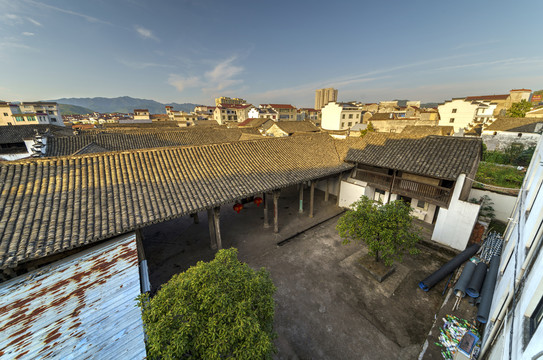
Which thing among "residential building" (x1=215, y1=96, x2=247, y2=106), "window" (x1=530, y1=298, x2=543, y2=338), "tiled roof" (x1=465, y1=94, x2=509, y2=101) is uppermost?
"residential building" (x1=215, y1=96, x2=247, y2=106)

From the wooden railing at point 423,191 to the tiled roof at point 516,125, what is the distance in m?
32.7

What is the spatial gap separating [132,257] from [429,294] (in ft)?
43.0

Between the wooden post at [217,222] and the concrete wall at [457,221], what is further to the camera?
the concrete wall at [457,221]

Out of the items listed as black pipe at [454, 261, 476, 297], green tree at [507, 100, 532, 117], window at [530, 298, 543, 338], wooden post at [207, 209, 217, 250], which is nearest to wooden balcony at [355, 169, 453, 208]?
black pipe at [454, 261, 476, 297]

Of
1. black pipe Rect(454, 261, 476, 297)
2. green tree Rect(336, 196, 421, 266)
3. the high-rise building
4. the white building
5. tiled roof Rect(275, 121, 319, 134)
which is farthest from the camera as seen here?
the high-rise building

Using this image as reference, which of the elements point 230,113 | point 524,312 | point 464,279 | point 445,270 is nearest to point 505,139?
point 445,270

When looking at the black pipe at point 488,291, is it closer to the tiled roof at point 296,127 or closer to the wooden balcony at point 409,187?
the wooden balcony at point 409,187

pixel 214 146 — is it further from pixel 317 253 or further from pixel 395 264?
pixel 395 264

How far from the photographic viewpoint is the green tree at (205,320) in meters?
4.06

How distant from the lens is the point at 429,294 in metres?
9.94

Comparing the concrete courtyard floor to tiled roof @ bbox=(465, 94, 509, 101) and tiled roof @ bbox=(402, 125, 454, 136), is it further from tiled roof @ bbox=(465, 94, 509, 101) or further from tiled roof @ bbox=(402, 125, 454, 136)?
tiled roof @ bbox=(465, 94, 509, 101)

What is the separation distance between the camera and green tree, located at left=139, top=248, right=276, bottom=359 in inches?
160

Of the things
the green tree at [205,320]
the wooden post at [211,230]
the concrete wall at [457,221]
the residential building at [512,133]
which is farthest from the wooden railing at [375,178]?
the residential building at [512,133]

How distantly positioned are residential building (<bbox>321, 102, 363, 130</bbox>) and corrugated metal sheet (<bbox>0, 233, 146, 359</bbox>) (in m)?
62.7
